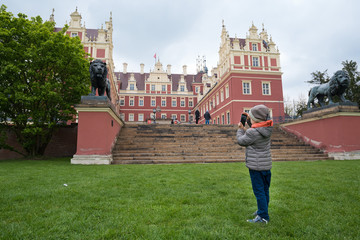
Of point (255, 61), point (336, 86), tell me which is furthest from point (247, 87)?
point (336, 86)

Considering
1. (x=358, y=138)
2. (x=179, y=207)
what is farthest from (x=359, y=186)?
(x=358, y=138)

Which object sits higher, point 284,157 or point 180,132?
point 180,132

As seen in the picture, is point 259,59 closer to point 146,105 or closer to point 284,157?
point 284,157

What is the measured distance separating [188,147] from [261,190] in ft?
29.3

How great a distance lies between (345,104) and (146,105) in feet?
119

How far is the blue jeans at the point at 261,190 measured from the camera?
2662 millimetres

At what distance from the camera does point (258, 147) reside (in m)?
2.83

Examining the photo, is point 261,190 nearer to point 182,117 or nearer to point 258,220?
point 258,220

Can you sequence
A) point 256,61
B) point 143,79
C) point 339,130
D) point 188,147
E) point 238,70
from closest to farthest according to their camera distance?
point 339,130
point 188,147
point 238,70
point 256,61
point 143,79

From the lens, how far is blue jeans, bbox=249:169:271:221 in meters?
2.66

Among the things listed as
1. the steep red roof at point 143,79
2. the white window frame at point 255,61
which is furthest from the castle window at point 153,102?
the white window frame at point 255,61

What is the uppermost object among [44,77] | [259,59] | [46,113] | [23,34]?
[259,59]

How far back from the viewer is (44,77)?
11.4m

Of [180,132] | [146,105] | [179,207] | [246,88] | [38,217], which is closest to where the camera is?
[38,217]
